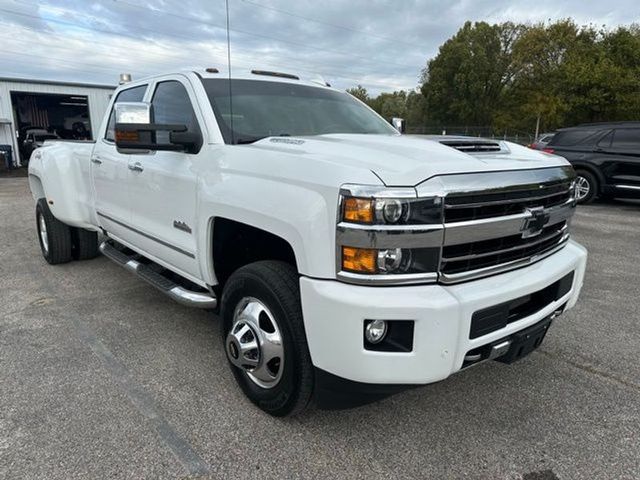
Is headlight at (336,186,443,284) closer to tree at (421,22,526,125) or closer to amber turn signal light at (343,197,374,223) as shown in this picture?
amber turn signal light at (343,197,374,223)

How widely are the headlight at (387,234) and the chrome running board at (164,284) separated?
4.50 ft

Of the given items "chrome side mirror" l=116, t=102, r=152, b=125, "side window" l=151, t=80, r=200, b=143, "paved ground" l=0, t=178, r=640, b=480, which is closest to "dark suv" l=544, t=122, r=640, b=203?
"paved ground" l=0, t=178, r=640, b=480

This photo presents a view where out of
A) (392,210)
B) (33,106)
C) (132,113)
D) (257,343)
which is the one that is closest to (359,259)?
(392,210)

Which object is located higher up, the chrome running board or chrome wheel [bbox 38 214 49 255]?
the chrome running board

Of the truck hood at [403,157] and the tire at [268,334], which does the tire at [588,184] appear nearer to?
the truck hood at [403,157]

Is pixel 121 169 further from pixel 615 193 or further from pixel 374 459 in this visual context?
pixel 615 193

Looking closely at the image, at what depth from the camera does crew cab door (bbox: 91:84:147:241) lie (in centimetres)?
406

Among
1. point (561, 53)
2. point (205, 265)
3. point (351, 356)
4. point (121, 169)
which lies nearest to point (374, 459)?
point (351, 356)

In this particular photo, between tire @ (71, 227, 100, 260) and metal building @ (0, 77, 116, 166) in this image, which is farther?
metal building @ (0, 77, 116, 166)

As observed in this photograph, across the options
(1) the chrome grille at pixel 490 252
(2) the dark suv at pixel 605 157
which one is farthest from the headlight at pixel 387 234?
(2) the dark suv at pixel 605 157

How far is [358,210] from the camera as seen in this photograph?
2.00 meters

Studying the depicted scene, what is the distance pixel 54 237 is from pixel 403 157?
476cm

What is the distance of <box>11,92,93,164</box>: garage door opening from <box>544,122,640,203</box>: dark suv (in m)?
21.8

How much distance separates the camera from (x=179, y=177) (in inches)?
125
